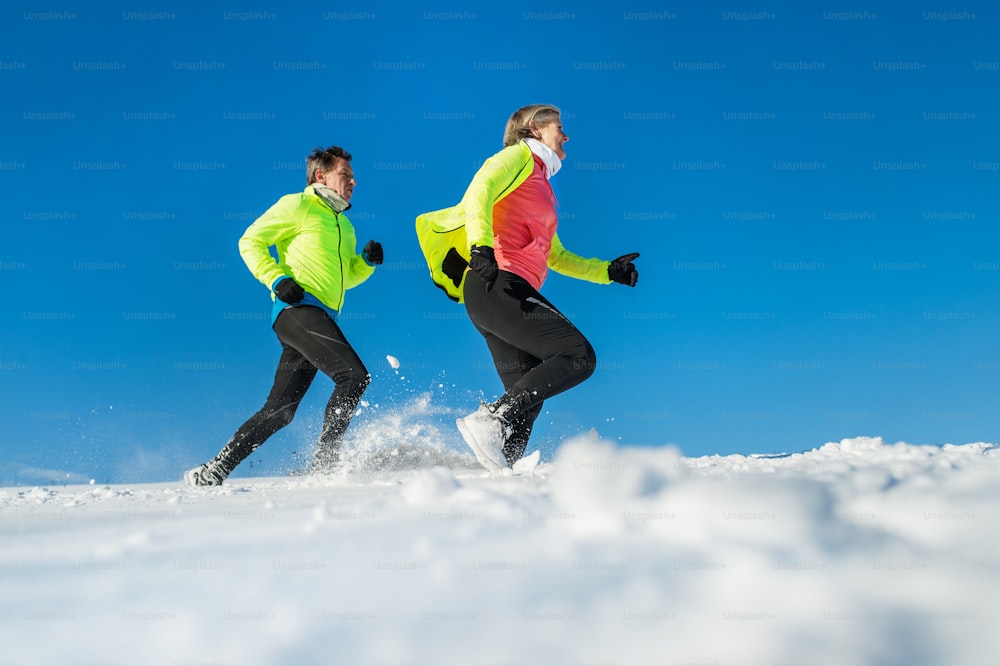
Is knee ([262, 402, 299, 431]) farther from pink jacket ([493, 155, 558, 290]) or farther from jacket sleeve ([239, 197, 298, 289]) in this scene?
pink jacket ([493, 155, 558, 290])

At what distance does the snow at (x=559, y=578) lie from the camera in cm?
139

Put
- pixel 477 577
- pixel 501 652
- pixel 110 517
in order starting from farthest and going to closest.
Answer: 1. pixel 110 517
2. pixel 477 577
3. pixel 501 652

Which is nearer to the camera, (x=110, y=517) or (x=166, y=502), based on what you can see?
(x=110, y=517)

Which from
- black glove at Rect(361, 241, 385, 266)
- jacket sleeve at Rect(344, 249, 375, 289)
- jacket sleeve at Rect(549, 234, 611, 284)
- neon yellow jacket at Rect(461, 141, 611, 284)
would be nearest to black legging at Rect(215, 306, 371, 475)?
jacket sleeve at Rect(344, 249, 375, 289)

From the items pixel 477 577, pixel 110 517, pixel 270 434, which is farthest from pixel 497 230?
pixel 477 577

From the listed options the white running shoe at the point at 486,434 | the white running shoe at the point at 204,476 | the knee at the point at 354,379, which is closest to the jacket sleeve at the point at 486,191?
the white running shoe at the point at 486,434

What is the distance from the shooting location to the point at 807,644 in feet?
4.53

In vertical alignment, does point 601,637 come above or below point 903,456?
below

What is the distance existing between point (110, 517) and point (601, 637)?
1958 mm

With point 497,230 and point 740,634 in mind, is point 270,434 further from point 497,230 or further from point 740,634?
point 740,634

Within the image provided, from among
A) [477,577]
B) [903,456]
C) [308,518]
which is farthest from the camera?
[903,456]

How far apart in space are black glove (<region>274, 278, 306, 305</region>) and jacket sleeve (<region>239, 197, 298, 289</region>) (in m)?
0.08

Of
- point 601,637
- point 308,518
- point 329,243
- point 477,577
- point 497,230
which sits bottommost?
point 601,637

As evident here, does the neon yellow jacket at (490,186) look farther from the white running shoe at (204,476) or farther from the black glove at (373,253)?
the white running shoe at (204,476)
